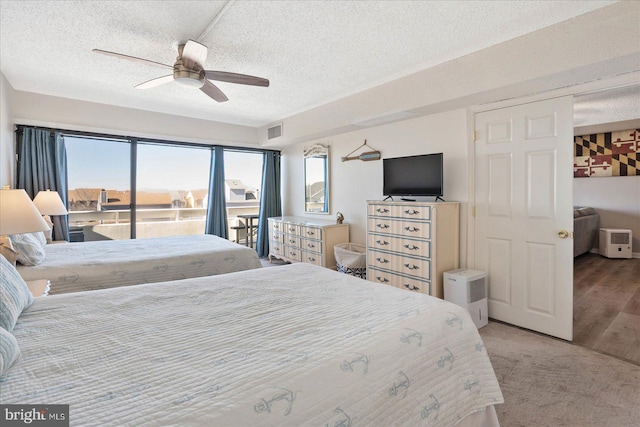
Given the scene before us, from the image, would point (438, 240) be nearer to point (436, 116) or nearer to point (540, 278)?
point (540, 278)

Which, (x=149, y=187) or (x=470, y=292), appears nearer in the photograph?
(x=470, y=292)

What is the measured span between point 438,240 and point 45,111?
16.8 ft

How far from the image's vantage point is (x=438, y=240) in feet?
10.6

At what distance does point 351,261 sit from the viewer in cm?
425

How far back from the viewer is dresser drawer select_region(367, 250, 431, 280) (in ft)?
10.8

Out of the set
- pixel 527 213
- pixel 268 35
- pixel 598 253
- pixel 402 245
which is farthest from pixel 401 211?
pixel 598 253

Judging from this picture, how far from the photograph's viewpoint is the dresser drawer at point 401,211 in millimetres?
3271

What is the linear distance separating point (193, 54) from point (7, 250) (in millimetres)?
1999

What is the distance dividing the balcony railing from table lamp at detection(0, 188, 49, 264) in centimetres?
307

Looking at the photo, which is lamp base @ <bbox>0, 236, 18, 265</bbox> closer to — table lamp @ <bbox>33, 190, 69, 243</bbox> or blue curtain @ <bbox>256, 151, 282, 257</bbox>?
table lamp @ <bbox>33, 190, 69, 243</bbox>

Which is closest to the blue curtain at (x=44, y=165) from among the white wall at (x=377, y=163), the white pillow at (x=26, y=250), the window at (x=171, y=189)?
the window at (x=171, y=189)

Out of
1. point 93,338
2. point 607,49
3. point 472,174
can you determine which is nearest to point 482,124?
point 472,174

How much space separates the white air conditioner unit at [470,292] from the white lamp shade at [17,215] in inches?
128

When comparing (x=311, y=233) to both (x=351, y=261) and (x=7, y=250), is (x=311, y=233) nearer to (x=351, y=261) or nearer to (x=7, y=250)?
(x=351, y=261)
